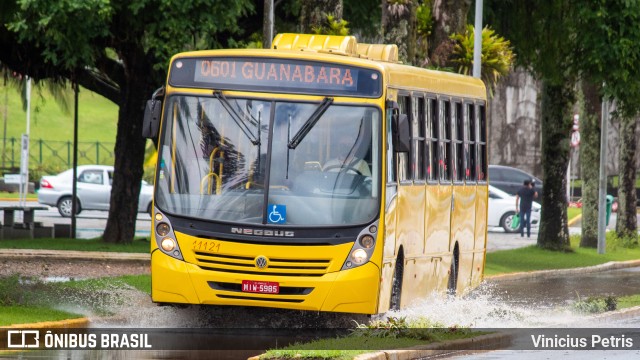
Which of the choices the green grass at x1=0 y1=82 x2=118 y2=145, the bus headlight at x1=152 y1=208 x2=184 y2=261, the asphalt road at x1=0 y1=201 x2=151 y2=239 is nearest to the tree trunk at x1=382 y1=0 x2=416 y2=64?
the bus headlight at x1=152 y1=208 x2=184 y2=261

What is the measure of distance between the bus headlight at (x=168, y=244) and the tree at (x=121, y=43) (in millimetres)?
9953

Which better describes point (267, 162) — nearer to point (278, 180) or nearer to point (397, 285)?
point (278, 180)

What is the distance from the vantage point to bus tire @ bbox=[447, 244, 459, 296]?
1962 cm

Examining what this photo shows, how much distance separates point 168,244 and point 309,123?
1889 mm

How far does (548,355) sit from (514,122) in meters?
50.1

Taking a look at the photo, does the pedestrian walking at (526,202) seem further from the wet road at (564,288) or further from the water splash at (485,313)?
the water splash at (485,313)

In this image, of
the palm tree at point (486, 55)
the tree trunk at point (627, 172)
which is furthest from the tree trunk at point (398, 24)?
the tree trunk at point (627, 172)

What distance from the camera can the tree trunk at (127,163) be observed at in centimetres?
3008

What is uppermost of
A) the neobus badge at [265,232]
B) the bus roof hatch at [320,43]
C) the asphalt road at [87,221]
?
the bus roof hatch at [320,43]

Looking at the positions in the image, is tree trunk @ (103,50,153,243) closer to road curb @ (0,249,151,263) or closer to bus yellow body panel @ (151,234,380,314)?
road curb @ (0,249,151,263)

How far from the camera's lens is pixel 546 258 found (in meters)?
32.3

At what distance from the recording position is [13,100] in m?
86.8

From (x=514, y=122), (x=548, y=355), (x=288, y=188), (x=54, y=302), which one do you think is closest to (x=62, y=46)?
(x=54, y=302)

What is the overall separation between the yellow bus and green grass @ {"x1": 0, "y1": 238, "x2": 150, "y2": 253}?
522 inches
